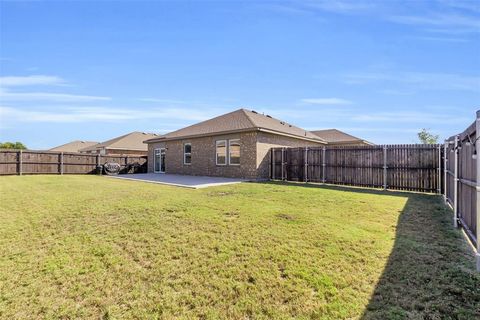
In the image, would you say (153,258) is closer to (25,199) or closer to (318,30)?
(25,199)

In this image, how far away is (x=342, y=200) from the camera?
25.3 feet

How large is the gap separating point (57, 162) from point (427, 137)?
145 ft

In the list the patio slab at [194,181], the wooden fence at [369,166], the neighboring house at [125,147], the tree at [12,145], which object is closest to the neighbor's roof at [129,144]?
the neighboring house at [125,147]

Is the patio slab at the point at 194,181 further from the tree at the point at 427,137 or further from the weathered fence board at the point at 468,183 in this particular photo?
the tree at the point at 427,137

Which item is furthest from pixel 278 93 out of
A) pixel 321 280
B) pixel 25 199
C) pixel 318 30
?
pixel 321 280

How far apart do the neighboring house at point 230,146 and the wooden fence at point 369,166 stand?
1.39 metres

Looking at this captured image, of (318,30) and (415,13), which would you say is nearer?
(415,13)

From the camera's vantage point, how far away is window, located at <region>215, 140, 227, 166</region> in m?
16.1

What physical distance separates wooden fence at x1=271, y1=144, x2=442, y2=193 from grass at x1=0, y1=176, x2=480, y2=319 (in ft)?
15.2

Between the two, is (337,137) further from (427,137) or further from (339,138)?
(427,137)

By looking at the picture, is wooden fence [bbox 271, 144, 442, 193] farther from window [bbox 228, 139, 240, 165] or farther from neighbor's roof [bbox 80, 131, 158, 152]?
neighbor's roof [bbox 80, 131, 158, 152]

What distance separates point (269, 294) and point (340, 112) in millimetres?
21559

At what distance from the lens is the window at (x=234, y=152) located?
50.5 ft

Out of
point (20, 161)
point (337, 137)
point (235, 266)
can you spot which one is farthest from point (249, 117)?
point (20, 161)
